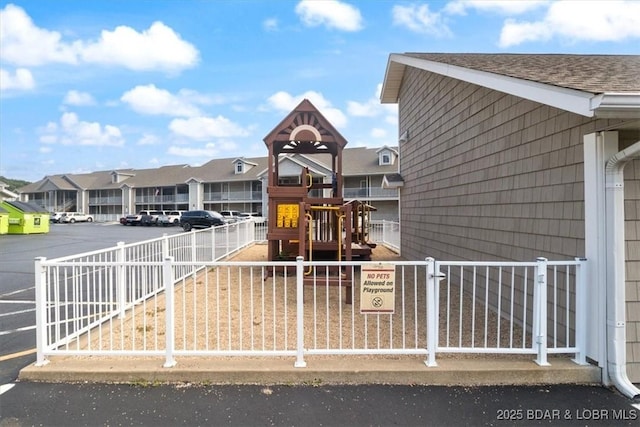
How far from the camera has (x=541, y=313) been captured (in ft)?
12.0

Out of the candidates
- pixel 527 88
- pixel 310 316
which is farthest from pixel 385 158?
pixel 527 88

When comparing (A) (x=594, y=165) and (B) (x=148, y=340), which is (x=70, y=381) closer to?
(B) (x=148, y=340)

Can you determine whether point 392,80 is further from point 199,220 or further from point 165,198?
point 165,198

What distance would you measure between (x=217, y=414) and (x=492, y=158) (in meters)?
4.78

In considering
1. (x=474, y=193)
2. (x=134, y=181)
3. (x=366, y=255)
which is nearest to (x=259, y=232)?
(x=366, y=255)

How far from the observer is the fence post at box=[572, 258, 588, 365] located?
3.62 meters

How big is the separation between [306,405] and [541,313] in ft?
7.64

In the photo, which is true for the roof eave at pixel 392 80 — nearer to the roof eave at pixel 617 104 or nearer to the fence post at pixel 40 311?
the roof eave at pixel 617 104

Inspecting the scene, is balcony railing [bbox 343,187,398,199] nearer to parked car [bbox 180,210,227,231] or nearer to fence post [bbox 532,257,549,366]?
parked car [bbox 180,210,227,231]

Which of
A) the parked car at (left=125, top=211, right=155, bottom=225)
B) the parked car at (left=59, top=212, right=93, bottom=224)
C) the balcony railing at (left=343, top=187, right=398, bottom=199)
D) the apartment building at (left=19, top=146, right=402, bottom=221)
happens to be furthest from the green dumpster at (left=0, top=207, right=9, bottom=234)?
the balcony railing at (left=343, top=187, right=398, bottom=199)

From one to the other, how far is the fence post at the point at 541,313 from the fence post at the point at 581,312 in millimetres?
306

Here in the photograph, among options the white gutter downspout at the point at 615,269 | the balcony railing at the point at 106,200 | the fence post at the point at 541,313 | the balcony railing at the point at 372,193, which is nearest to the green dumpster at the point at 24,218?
the balcony railing at the point at 372,193

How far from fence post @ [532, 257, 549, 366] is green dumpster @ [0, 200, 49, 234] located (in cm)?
2890

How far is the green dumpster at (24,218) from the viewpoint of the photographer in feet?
79.8
